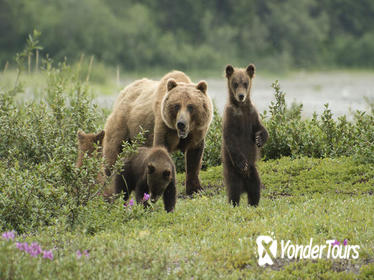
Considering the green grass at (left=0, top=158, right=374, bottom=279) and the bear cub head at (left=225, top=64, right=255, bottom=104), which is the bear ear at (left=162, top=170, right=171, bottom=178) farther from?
the bear cub head at (left=225, top=64, right=255, bottom=104)

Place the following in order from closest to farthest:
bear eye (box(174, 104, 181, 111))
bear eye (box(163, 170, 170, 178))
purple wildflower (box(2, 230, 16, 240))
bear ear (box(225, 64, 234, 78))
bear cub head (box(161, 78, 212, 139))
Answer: purple wildflower (box(2, 230, 16, 240)), bear eye (box(163, 170, 170, 178)), bear ear (box(225, 64, 234, 78)), bear cub head (box(161, 78, 212, 139)), bear eye (box(174, 104, 181, 111))

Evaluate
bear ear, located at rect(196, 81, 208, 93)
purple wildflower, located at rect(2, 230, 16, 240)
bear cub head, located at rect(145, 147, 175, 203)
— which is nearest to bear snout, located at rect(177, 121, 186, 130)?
bear cub head, located at rect(145, 147, 175, 203)

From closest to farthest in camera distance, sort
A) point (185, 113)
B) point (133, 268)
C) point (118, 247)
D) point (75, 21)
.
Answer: point (133, 268), point (118, 247), point (185, 113), point (75, 21)

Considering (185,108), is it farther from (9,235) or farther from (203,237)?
(9,235)

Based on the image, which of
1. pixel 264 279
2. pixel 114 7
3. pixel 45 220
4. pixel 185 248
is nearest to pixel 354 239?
pixel 264 279

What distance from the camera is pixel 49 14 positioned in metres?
48.4

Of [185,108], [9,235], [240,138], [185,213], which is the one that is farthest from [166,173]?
[9,235]

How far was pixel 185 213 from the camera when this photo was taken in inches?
269

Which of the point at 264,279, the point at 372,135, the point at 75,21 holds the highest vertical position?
A: the point at 75,21

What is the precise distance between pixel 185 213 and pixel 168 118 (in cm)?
170

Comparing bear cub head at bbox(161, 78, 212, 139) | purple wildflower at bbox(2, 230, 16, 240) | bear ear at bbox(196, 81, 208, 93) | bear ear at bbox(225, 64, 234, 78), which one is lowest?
purple wildflower at bbox(2, 230, 16, 240)

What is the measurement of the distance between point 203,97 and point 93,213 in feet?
8.53

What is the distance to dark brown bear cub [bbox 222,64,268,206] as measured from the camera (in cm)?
736

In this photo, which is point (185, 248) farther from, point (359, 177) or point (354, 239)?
point (359, 177)
